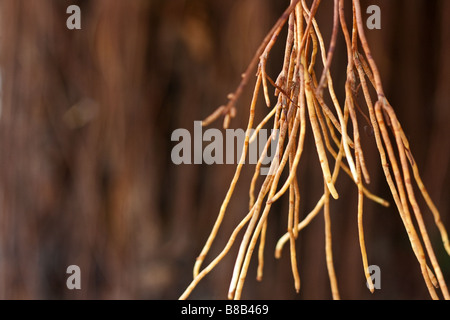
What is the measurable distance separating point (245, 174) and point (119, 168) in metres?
0.20

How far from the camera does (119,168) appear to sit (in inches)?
36.1

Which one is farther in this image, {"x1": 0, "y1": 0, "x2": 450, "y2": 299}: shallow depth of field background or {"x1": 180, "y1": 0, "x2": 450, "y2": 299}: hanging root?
{"x1": 0, "y1": 0, "x2": 450, "y2": 299}: shallow depth of field background

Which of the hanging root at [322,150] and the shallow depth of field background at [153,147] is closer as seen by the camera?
the hanging root at [322,150]

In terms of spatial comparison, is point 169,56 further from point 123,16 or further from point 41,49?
point 41,49

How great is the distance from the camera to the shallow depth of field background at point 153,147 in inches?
34.3

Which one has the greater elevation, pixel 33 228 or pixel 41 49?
pixel 41 49

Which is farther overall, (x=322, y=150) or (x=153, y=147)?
(x=153, y=147)

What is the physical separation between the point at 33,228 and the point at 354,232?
0.52m

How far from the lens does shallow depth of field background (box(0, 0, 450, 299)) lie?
0.87 metres

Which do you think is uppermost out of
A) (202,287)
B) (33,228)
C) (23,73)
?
(23,73)

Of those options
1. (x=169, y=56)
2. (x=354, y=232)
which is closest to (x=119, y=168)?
(x=169, y=56)

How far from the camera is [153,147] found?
920mm

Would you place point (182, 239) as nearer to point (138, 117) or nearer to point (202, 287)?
point (202, 287)

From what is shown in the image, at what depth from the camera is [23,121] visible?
34.6 inches
